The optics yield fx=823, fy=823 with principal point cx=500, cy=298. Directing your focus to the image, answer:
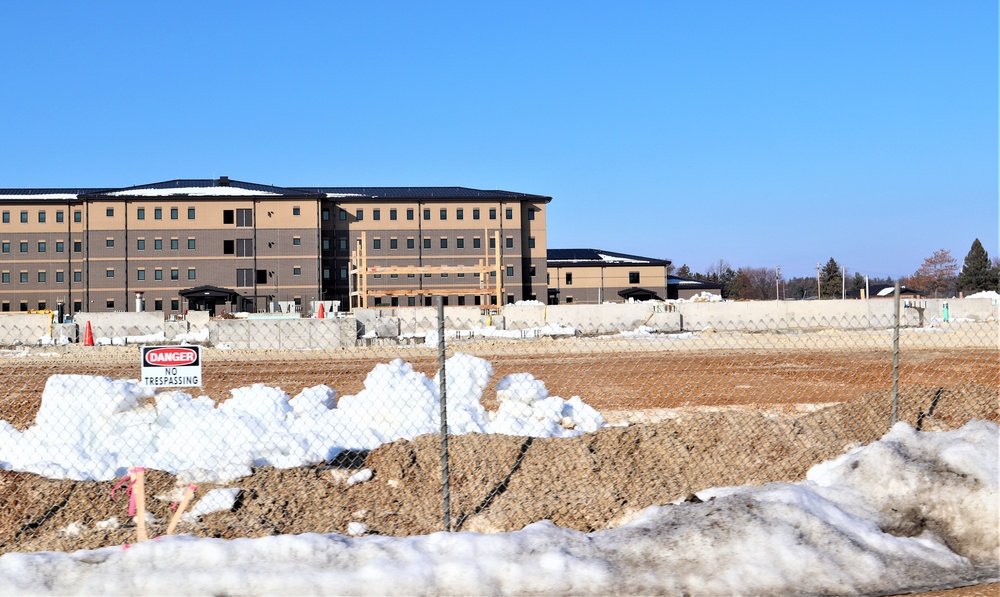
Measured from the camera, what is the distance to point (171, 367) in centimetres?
648

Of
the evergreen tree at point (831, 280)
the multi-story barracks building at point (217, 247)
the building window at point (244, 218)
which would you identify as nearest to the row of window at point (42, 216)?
the multi-story barracks building at point (217, 247)

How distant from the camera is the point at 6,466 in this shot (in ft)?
24.8

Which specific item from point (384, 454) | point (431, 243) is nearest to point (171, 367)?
point (384, 454)

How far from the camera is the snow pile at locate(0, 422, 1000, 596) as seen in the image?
16.3 ft

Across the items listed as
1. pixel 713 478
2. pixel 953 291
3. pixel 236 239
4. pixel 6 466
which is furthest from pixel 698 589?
pixel 953 291

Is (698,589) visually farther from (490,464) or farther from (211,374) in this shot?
(211,374)

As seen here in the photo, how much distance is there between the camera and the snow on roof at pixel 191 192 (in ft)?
219

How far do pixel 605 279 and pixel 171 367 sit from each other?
7505 centimetres

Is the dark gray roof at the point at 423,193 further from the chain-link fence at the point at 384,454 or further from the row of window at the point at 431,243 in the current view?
the chain-link fence at the point at 384,454

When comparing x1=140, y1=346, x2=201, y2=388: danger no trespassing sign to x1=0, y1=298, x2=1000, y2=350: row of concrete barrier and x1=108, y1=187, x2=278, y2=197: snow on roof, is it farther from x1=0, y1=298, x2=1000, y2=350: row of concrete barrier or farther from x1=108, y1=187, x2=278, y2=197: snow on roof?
x1=108, y1=187, x2=278, y2=197: snow on roof

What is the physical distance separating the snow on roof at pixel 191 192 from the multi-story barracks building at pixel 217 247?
0.13 m

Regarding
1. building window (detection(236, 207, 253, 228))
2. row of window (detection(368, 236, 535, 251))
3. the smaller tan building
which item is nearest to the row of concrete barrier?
building window (detection(236, 207, 253, 228))

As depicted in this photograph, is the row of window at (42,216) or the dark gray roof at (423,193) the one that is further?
the dark gray roof at (423,193)

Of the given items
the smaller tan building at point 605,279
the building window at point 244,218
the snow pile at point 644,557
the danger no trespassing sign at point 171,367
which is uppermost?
the building window at point 244,218
